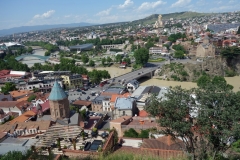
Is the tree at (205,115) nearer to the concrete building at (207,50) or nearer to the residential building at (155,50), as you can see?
the concrete building at (207,50)

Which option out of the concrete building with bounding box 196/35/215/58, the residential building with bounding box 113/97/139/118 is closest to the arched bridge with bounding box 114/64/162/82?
the concrete building with bounding box 196/35/215/58

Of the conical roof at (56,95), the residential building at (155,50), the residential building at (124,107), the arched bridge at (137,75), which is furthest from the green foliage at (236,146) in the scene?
the residential building at (155,50)

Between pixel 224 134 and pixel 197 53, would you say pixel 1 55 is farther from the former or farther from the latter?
pixel 224 134

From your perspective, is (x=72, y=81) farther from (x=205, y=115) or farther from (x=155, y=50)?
(x=155, y=50)

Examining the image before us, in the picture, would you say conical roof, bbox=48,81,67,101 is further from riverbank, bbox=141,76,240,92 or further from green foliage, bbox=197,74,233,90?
riverbank, bbox=141,76,240,92

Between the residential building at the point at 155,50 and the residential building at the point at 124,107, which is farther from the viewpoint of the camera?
the residential building at the point at 155,50

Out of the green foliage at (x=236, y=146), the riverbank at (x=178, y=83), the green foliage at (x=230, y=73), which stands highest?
the green foliage at (x=236, y=146)
